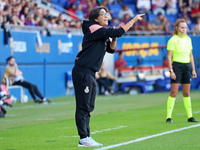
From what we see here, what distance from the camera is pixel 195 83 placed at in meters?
22.3

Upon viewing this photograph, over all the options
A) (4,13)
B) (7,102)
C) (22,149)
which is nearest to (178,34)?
(22,149)

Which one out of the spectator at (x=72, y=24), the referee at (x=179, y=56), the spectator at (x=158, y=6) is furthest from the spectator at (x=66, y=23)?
the referee at (x=179, y=56)

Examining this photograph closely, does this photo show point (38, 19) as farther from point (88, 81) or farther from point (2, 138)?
point (88, 81)

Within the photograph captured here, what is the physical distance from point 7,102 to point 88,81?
9596 mm

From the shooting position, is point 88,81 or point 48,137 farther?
point 48,137

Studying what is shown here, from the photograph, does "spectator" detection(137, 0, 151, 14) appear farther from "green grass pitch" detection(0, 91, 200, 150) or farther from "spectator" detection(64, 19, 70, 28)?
"green grass pitch" detection(0, 91, 200, 150)

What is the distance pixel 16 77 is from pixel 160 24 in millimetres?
10922

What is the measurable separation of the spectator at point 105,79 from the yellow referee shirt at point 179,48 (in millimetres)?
11249

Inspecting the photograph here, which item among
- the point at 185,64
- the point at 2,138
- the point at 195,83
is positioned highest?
the point at 185,64

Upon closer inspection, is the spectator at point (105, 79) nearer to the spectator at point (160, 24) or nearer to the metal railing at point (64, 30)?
the metal railing at point (64, 30)

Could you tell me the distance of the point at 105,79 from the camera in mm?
21531

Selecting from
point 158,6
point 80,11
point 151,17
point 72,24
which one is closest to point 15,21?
point 72,24

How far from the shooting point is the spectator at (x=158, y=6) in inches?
1110

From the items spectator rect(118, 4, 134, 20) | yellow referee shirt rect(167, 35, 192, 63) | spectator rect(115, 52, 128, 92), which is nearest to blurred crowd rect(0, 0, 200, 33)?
spectator rect(118, 4, 134, 20)
